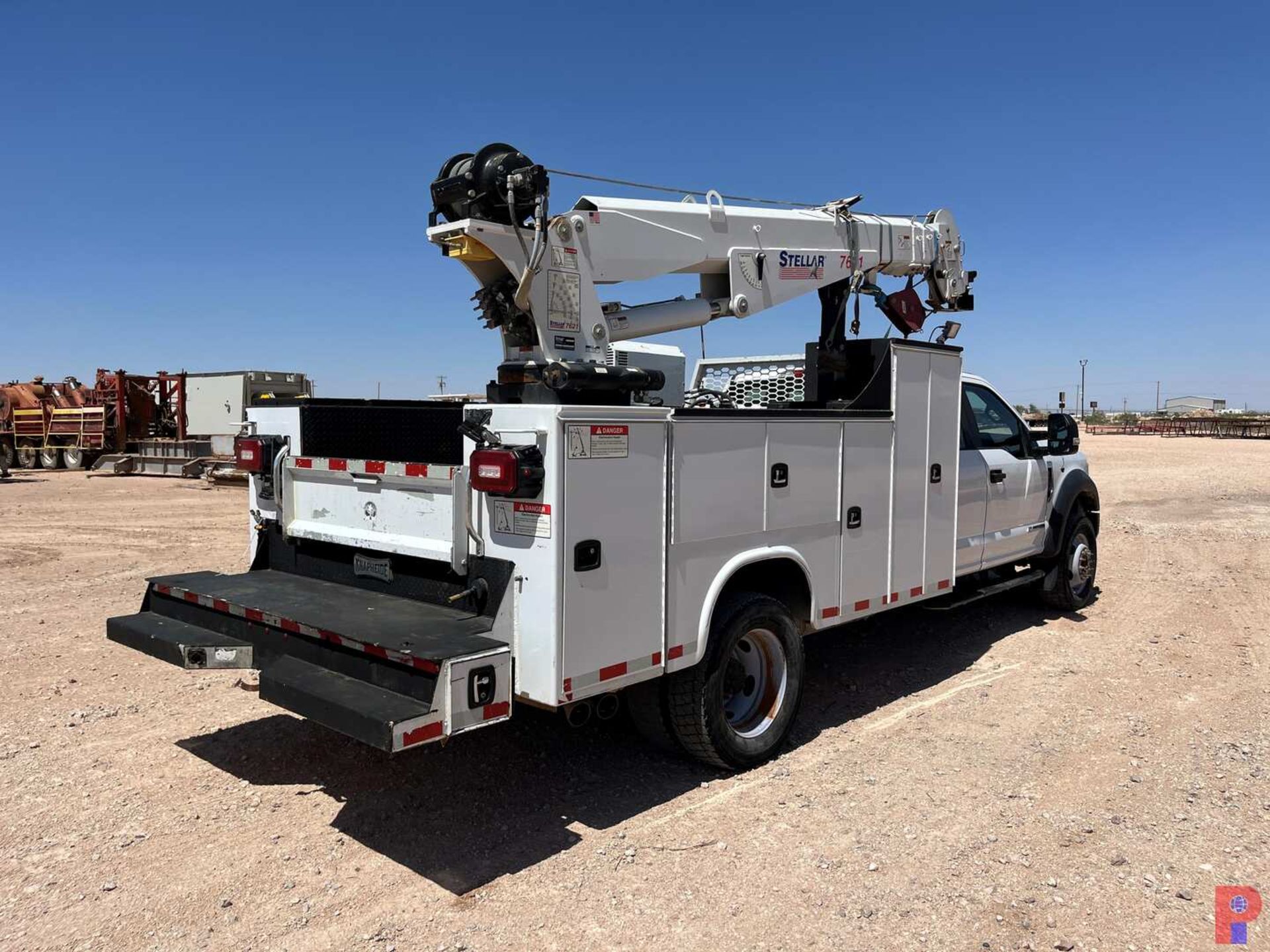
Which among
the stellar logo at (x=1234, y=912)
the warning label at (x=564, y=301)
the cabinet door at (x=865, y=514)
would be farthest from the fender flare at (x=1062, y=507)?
the warning label at (x=564, y=301)

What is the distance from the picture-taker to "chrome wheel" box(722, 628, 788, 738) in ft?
15.5

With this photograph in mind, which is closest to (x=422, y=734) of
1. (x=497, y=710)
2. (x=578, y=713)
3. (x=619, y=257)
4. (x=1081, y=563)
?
(x=497, y=710)

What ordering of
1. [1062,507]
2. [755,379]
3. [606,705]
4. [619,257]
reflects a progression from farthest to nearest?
[1062,507] < [755,379] < [619,257] < [606,705]

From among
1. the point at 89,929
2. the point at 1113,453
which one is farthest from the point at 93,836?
the point at 1113,453

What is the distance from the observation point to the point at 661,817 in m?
4.09

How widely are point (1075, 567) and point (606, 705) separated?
5.86 meters

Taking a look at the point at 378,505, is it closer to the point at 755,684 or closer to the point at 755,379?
the point at 755,684

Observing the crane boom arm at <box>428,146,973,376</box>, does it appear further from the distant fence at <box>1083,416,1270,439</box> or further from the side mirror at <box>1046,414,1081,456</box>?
the distant fence at <box>1083,416,1270,439</box>

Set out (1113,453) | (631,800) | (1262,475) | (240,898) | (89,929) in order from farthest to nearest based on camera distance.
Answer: (1113,453) < (1262,475) < (631,800) < (240,898) < (89,929)

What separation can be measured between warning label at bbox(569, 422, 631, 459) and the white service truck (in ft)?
0.06

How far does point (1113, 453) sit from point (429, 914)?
122ft

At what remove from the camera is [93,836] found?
3830mm

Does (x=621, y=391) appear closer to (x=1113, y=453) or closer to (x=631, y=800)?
(x=631, y=800)

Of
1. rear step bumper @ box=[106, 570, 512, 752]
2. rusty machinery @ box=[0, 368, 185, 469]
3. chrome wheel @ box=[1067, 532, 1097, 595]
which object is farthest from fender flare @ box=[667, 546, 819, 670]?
rusty machinery @ box=[0, 368, 185, 469]
